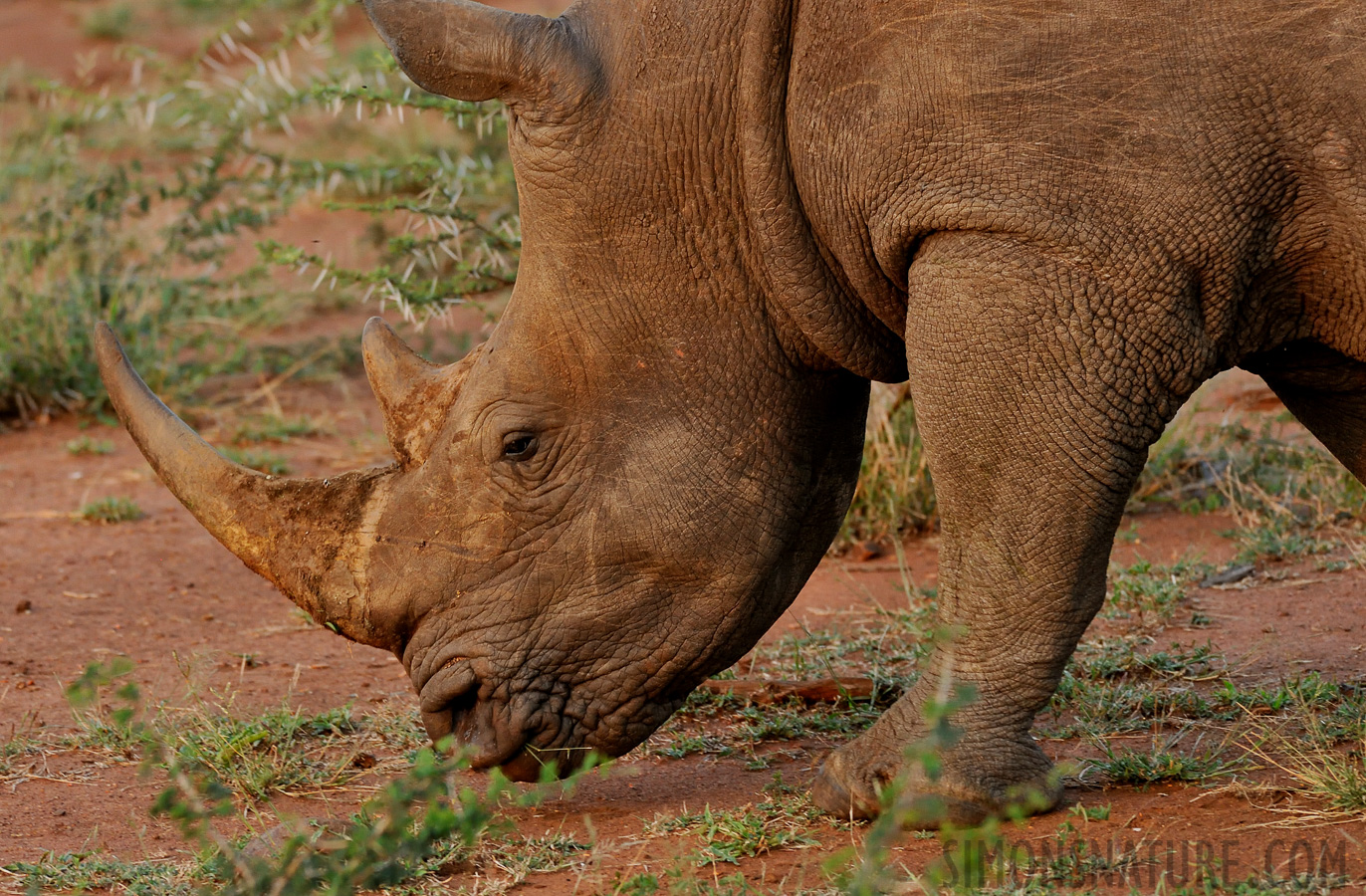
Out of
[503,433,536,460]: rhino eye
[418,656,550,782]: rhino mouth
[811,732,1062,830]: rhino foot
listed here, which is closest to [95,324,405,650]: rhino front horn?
[418,656,550,782]: rhino mouth

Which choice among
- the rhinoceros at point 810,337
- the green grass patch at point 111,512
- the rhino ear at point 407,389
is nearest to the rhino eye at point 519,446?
the rhinoceros at point 810,337

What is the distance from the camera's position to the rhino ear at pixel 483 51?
3732 millimetres

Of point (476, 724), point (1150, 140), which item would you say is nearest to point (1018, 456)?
point (1150, 140)

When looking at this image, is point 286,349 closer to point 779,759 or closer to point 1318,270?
point 779,759

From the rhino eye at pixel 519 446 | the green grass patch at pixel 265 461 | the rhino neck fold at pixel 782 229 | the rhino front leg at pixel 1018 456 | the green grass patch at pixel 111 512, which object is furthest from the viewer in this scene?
the green grass patch at pixel 265 461

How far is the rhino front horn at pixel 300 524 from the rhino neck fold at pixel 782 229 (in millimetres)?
1087

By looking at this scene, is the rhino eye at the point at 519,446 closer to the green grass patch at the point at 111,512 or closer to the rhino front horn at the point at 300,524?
the rhino front horn at the point at 300,524

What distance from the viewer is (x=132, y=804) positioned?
4.34 meters

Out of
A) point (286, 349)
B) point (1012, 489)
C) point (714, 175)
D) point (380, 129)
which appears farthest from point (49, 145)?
point (1012, 489)

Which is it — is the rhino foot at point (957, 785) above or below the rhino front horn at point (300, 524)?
below

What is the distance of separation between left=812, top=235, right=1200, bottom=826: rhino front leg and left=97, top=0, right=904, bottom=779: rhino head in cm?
41

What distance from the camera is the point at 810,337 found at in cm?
388

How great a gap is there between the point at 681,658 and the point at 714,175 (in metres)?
1.14

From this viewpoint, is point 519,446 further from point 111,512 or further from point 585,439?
point 111,512
